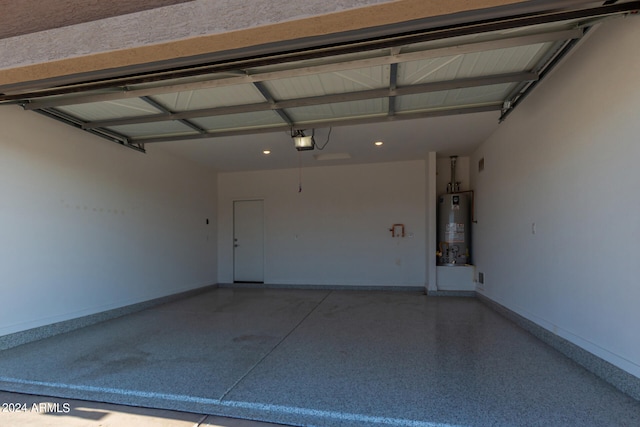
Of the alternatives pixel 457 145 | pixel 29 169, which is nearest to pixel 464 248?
pixel 457 145

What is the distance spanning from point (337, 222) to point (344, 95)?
3.65 m

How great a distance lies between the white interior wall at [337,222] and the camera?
622 cm

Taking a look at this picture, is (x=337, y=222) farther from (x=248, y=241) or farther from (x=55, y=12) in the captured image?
(x=55, y=12)

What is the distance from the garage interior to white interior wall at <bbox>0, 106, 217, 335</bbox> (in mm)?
24

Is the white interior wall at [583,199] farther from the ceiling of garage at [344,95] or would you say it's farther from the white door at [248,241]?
the white door at [248,241]

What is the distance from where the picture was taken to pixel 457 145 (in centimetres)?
517

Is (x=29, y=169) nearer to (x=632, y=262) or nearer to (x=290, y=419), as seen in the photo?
(x=290, y=419)

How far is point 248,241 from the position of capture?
23.0ft

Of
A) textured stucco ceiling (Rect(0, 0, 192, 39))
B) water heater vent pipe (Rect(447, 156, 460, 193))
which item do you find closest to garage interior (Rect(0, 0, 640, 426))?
textured stucco ceiling (Rect(0, 0, 192, 39))

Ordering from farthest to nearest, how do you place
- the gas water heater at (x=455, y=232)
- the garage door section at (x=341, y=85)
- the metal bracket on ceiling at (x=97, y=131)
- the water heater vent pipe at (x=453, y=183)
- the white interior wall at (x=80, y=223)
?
1. the water heater vent pipe at (x=453, y=183)
2. the gas water heater at (x=455, y=232)
3. the metal bracket on ceiling at (x=97, y=131)
4. the white interior wall at (x=80, y=223)
5. the garage door section at (x=341, y=85)

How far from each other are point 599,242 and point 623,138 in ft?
2.55

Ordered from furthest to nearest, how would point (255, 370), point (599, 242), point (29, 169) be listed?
point (29, 169)
point (255, 370)
point (599, 242)

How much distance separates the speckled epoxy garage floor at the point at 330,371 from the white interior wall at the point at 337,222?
217cm

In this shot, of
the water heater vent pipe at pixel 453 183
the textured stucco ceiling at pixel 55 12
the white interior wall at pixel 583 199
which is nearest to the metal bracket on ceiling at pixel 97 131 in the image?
the textured stucco ceiling at pixel 55 12
